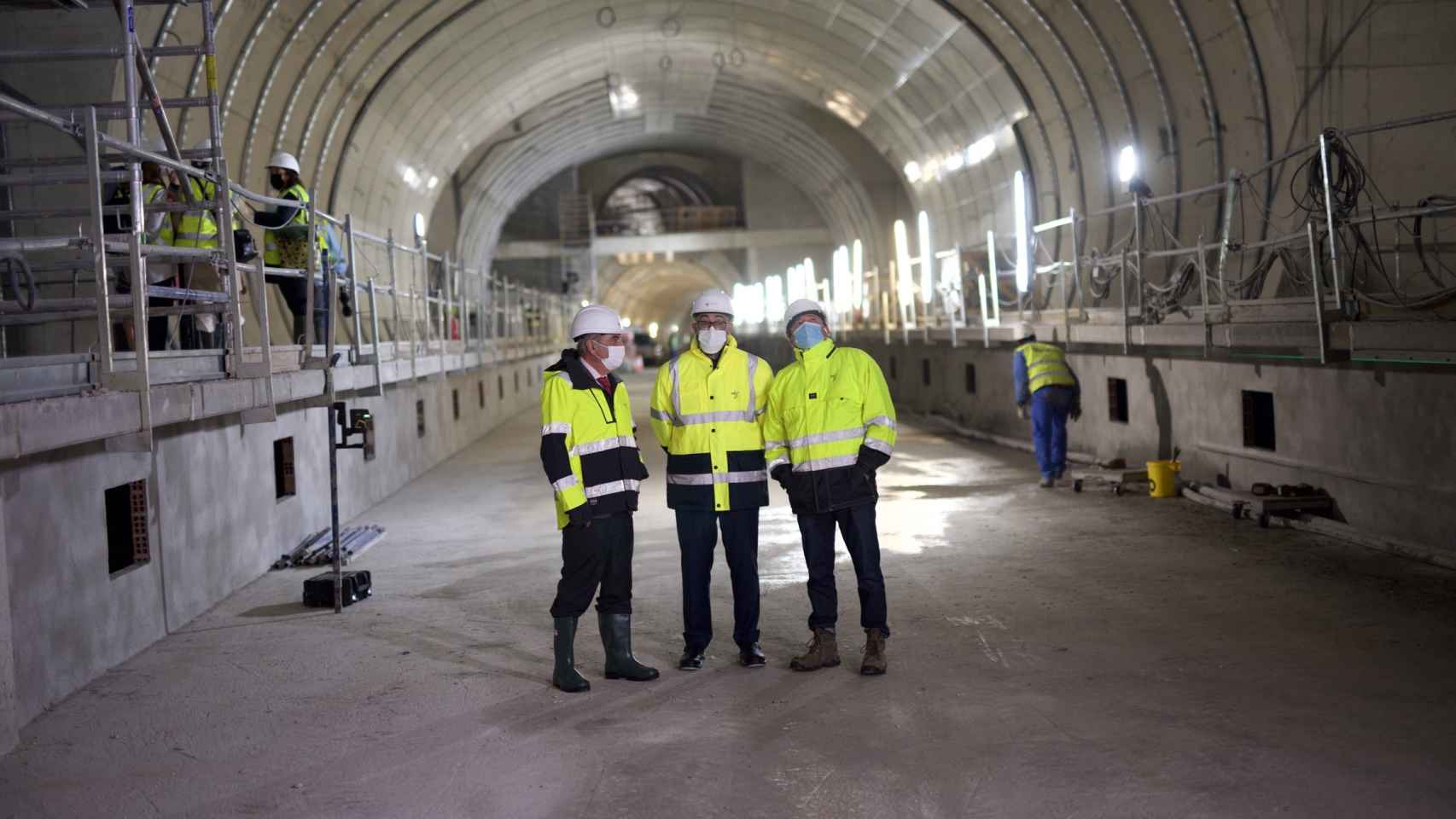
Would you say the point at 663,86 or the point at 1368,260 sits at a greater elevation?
the point at 663,86

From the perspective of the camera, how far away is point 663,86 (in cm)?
3597

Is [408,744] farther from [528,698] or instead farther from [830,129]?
[830,129]

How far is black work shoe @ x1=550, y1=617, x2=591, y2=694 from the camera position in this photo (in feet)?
20.7

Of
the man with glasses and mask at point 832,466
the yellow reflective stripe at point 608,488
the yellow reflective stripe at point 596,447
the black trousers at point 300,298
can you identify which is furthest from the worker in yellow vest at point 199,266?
the man with glasses and mask at point 832,466

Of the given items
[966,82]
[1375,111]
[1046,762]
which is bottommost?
[1046,762]

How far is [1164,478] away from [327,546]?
7396 millimetres

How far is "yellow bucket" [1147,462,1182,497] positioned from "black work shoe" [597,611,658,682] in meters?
7.17

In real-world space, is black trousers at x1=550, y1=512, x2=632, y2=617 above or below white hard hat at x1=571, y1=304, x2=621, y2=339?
below

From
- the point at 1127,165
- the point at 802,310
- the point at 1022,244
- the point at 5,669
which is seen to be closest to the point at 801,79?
the point at 1022,244

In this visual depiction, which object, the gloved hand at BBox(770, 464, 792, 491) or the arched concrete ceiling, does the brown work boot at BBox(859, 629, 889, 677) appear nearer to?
the gloved hand at BBox(770, 464, 792, 491)

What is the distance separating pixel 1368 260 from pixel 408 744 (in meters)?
7.62

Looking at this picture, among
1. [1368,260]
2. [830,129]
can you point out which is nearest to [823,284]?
[830,129]

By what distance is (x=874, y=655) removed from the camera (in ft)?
21.0

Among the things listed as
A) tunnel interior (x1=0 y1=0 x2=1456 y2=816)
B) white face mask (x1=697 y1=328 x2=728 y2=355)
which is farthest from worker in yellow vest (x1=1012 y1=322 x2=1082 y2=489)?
white face mask (x1=697 y1=328 x2=728 y2=355)
